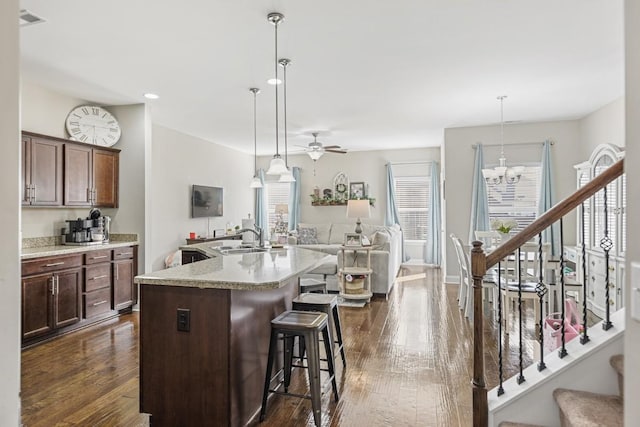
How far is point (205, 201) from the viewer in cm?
722

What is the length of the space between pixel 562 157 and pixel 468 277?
3.21 metres

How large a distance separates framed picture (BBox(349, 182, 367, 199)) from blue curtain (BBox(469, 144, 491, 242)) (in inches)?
117

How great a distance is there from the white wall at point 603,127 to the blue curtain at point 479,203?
149 centimetres

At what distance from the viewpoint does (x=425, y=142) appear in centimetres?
793

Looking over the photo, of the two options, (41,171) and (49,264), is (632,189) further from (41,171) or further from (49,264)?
(41,171)

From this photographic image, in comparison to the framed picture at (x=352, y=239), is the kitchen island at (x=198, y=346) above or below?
below

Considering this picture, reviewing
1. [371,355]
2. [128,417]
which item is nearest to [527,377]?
[371,355]

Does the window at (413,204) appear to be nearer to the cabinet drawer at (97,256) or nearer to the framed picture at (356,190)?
the framed picture at (356,190)

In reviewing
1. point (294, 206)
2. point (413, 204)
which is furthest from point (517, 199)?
point (294, 206)

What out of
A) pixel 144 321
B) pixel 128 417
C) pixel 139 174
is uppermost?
pixel 139 174

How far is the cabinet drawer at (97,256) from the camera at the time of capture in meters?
4.18

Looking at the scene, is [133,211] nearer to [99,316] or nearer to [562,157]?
[99,316]

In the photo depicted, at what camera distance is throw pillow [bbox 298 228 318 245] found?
25.5 ft

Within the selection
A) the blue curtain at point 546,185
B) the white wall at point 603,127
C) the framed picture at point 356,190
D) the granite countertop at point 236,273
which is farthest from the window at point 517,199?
the granite countertop at point 236,273
